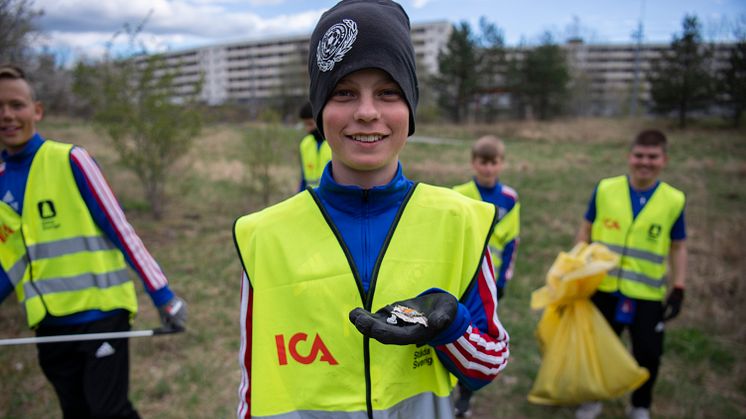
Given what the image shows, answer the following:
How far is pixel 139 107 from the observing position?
884 centimetres

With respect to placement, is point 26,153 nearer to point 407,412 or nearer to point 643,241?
point 407,412

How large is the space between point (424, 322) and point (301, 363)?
41cm

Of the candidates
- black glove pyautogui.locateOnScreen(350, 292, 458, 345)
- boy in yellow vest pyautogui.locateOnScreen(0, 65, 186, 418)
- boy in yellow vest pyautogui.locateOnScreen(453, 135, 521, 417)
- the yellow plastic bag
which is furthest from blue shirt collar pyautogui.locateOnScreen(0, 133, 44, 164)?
the yellow plastic bag

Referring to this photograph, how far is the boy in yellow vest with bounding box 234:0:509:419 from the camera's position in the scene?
1296 mm

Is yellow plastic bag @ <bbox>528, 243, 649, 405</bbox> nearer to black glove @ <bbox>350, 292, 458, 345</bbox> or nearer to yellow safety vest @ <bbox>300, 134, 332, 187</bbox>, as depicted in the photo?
black glove @ <bbox>350, 292, 458, 345</bbox>

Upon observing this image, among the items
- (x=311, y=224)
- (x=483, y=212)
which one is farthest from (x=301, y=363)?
(x=483, y=212)

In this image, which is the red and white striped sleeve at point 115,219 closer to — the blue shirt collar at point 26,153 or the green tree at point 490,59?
the blue shirt collar at point 26,153

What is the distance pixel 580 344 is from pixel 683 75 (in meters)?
24.3

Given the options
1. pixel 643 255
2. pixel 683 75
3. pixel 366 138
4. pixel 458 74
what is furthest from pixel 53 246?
pixel 458 74

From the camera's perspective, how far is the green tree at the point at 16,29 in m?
5.06

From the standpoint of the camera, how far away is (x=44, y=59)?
7.75m

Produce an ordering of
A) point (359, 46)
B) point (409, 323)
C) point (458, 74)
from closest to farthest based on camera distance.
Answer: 1. point (409, 323)
2. point (359, 46)
3. point (458, 74)

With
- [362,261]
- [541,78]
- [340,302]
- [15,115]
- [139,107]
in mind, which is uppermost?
[541,78]

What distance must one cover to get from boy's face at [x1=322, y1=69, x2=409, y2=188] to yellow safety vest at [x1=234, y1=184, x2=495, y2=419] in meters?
0.18
